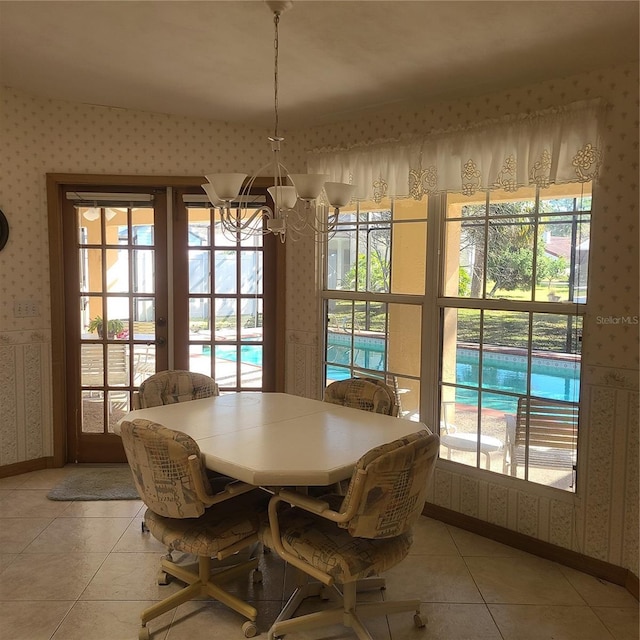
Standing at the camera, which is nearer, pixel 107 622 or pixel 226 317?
pixel 107 622

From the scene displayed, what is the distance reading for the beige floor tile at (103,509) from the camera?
11.3 feet

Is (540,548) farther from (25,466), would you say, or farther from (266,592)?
(25,466)

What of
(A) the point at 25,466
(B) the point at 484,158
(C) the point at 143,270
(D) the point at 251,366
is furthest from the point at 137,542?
(B) the point at 484,158

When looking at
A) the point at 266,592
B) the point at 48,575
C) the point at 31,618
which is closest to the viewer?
the point at 31,618

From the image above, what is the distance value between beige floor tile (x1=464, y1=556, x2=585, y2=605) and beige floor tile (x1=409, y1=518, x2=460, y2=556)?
0.47ft

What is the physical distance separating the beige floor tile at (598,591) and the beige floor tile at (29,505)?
2.87 meters

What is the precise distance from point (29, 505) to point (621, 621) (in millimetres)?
3262

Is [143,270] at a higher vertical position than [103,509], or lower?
higher

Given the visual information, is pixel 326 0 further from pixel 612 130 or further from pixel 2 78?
pixel 2 78

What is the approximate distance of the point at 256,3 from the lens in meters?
2.26

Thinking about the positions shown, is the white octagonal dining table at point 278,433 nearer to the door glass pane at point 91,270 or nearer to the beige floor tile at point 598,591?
the beige floor tile at point 598,591

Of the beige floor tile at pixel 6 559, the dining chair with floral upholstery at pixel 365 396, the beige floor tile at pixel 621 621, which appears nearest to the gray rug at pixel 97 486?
the beige floor tile at pixel 6 559

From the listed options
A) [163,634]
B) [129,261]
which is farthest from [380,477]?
[129,261]

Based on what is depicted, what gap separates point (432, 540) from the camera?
3.23 metres
